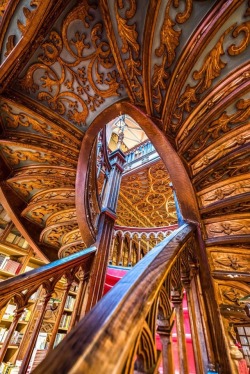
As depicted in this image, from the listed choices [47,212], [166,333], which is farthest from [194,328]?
[47,212]

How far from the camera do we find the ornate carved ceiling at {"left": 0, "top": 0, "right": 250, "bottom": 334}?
50.2 inches

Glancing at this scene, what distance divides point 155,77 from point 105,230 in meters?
1.73

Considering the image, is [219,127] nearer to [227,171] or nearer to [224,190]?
[227,171]

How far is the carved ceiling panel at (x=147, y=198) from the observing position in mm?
5406

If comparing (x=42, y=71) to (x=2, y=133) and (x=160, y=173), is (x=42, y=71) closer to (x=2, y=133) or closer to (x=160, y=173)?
(x=2, y=133)

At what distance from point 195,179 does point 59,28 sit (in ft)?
5.61

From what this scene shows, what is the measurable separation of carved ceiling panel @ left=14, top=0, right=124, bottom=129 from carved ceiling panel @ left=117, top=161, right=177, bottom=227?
10.8ft

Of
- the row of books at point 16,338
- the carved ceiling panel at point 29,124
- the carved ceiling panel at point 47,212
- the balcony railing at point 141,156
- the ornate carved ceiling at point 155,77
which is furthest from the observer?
Result: the balcony railing at point 141,156

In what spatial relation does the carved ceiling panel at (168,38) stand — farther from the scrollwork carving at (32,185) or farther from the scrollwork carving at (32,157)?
the scrollwork carving at (32,185)

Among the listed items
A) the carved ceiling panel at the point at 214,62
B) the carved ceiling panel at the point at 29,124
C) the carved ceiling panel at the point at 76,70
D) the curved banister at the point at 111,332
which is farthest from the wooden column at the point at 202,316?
the carved ceiling panel at the point at 29,124

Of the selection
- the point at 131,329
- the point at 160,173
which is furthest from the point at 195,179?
the point at 160,173

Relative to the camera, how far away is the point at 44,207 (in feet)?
10.6

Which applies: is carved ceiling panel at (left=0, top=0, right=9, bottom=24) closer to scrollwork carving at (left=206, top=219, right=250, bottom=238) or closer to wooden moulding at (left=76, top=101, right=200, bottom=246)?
wooden moulding at (left=76, top=101, right=200, bottom=246)

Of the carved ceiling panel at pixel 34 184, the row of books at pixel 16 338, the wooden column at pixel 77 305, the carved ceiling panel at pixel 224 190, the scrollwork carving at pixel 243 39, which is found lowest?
the row of books at pixel 16 338
